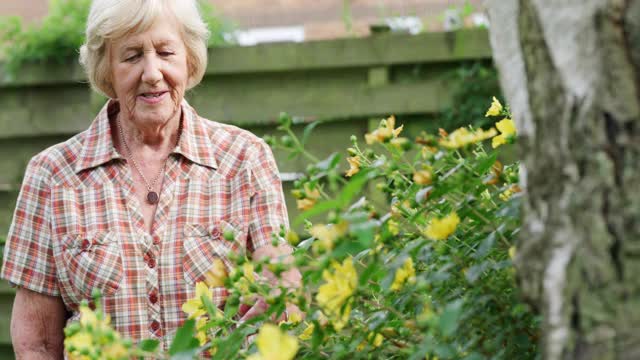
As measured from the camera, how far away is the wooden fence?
3.28 meters

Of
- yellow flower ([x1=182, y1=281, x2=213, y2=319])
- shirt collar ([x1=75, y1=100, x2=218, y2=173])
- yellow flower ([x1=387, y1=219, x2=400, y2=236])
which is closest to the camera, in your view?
yellow flower ([x1=387, y1=219, x2=400, y2=236])

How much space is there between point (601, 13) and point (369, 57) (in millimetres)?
2488

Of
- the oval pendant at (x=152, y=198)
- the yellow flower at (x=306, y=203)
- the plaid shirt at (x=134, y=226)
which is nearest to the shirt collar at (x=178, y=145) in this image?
the plaid shirt at (x=134, y=226)

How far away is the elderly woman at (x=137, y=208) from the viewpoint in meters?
2.10

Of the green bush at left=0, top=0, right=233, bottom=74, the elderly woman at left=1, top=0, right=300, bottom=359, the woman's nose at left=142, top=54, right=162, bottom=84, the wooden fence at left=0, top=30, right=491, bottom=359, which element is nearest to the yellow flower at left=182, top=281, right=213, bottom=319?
the elderly woman at left=1, top=0, right=300, bottom=359

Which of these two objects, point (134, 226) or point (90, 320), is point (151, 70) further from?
point (90, 320)

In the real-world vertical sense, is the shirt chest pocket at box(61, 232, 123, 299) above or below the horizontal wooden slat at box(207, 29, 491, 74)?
below

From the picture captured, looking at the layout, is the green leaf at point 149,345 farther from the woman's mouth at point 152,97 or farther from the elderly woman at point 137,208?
the woman's mouth at point 152,97

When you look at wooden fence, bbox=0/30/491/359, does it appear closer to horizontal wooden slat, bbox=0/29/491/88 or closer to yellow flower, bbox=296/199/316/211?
horizontal wooden slat, bbox=0/29/491/88

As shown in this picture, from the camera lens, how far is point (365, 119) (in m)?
3.32

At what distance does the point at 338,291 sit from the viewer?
1.03 metres

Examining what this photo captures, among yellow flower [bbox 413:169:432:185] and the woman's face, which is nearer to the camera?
yellow flower [bbox 413:169:432:185]

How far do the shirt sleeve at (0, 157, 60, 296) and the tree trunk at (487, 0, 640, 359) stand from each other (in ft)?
4.80

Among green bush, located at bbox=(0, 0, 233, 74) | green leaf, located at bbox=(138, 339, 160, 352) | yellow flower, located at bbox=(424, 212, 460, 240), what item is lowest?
green leaf, located at bbox=(138, 339, 160, 352)
